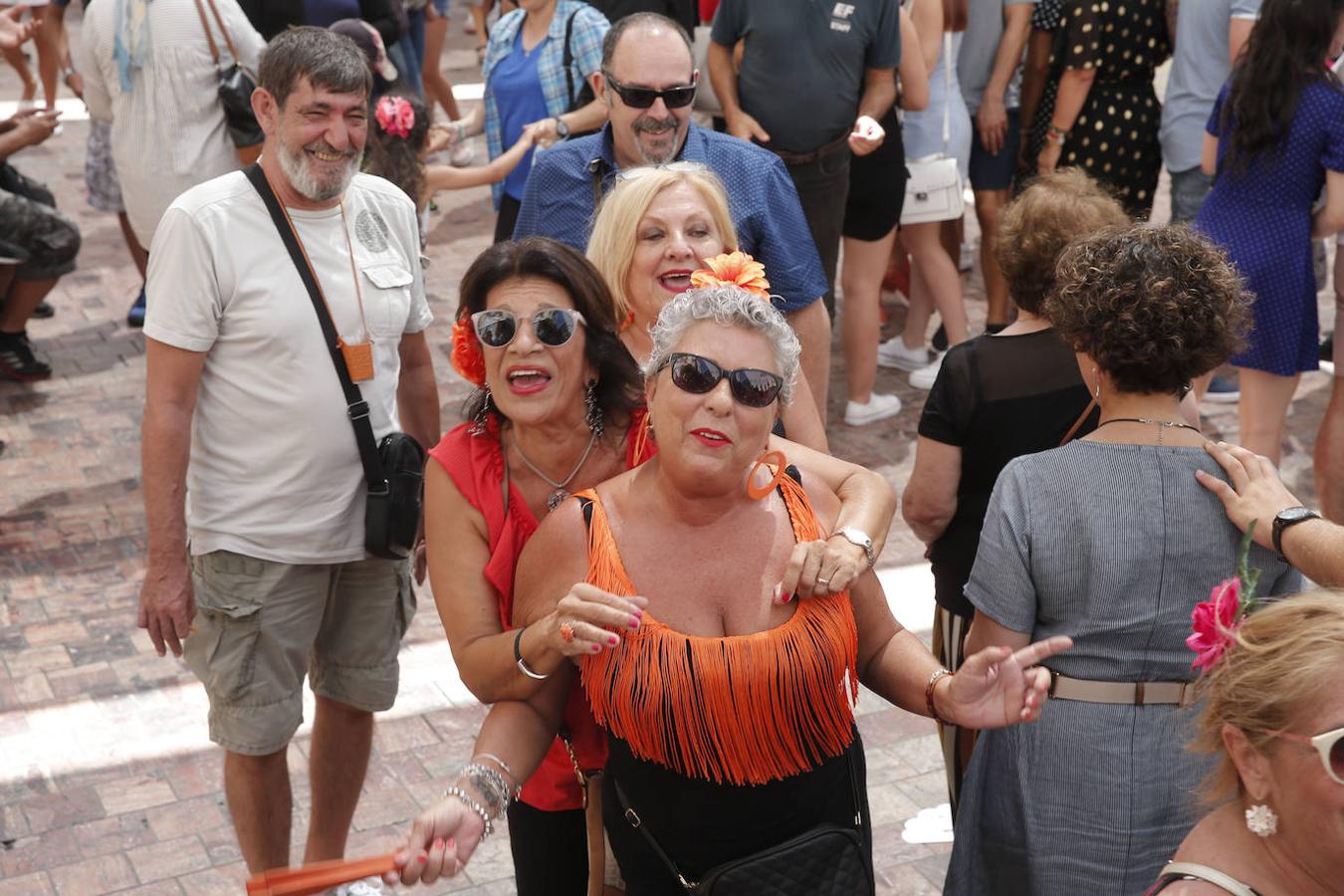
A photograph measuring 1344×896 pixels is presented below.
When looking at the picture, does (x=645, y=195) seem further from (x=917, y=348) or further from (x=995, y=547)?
(x=917, y=348)

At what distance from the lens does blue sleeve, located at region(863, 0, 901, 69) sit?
626 centimetres

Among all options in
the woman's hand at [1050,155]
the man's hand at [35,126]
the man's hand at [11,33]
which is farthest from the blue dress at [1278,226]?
the man's hand at [11,33]

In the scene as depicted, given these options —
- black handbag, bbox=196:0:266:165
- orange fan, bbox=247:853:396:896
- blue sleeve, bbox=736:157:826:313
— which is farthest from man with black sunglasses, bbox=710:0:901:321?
orange fan, bbox=247:853:396:896

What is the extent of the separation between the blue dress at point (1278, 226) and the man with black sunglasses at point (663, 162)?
1.89 metres

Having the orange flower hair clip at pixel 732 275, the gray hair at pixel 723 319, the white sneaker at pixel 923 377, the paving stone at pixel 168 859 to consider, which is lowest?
the white sneaker at pixel 923 377

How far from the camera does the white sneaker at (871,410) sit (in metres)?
7.09

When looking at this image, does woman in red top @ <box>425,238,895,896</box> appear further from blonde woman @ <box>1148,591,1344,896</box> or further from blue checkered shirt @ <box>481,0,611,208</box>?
blue checkered shirt @ <box>481,0,611,208</box>

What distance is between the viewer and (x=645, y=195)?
12.0 ft

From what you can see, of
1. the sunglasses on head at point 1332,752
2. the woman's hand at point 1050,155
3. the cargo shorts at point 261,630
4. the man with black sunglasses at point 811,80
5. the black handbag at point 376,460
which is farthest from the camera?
the woman's hand at point 1050,155

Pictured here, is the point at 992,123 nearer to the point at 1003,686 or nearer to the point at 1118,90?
the point at 1118,90

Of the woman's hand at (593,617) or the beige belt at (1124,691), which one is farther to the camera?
the beige belt at (1124,691)

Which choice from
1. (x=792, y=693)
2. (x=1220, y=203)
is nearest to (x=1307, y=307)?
(x=1220, y=203)

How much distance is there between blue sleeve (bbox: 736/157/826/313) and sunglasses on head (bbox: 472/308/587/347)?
142 cm

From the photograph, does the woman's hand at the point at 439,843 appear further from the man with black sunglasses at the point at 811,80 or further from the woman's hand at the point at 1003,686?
the man with black sunglasses at the point at 811,80
